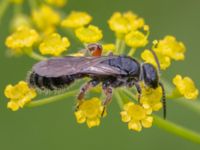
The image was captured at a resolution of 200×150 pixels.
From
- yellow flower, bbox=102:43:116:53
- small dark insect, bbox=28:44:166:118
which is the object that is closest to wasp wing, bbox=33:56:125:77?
small dark insect, bbox=28:44:166:118

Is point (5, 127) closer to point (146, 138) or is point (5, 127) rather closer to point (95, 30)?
point (146, 138)

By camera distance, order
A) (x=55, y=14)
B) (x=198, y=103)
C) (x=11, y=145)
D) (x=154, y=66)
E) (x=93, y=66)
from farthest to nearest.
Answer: (x=11, y=145) → (x=55, y=14) → (x=198, y=103) → (x=154, y=66) → (x=93, y=66)

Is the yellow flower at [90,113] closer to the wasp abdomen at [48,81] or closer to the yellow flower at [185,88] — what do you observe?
the wasp abdomen at [48,81]

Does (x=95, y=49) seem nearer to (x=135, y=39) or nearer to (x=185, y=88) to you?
(x=135, y=39)

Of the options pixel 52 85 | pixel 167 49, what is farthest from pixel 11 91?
pixel 167 49

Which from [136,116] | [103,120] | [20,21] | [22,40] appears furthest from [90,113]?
[103,120]

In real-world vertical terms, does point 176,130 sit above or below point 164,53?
below

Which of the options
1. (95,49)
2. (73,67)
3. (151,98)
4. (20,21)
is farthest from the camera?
(20,21)
